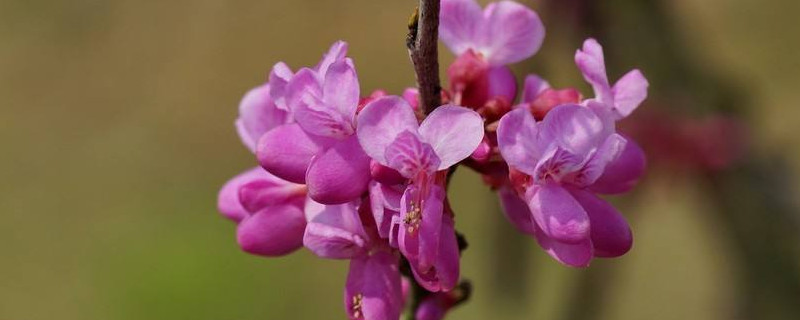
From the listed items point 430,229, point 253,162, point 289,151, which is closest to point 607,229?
point 430,229

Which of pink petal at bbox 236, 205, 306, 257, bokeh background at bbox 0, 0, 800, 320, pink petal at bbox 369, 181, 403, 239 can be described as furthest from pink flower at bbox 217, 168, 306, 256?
bokeh background at bbox 0, 0, 800, 320

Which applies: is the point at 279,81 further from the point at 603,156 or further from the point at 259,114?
the point at 603,156

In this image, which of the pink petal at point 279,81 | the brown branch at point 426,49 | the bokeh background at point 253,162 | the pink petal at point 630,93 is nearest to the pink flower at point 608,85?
the pink petal at point 630,93

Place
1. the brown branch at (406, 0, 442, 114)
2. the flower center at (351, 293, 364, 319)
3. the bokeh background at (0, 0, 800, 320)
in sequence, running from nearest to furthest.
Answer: the brown branch at (406, 0, 442, 114) < the flower center at (351, 293, 364, 319) < the bokeh background at (0, 0, 800, 320)

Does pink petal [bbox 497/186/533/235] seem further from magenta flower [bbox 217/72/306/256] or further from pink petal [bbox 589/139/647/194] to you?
magenta flower [bbox 217/72/306/256]

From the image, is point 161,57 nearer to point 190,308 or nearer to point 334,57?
point 190,308

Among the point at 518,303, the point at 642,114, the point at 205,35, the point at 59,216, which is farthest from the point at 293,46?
the point at 642,114

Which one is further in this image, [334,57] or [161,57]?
A: [161,57]
